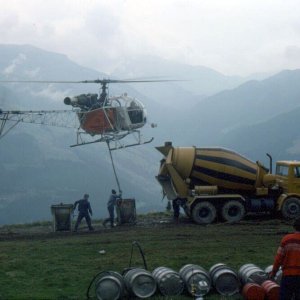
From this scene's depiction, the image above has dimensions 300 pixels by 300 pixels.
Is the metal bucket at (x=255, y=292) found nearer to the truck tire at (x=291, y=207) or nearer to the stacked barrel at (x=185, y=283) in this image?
the stacked barrel at (x=185, y=283)

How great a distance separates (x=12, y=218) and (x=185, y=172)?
11872 centimetres

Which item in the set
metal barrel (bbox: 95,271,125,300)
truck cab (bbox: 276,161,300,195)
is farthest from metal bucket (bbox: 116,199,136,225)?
metal barrel (bbox: 95,271,125,300)

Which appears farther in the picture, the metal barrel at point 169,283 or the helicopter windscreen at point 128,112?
the helicopter windscreen at point 128,112

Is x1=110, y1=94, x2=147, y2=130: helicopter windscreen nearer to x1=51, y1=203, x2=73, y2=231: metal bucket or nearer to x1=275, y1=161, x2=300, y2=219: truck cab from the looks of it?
x1=51, y1=203, x2=73, y2=231: metal bucket

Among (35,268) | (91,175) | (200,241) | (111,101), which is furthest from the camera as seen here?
(91,175)

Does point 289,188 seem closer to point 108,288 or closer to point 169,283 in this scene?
point 169,283

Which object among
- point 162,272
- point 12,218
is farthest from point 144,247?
point 12,218

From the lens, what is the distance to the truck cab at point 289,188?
79.5ft

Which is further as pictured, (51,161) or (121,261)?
(51,161)

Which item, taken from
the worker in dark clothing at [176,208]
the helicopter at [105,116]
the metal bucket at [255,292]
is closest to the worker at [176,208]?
the worker in dark clothing at [176,208]

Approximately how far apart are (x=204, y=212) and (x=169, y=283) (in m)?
12.4

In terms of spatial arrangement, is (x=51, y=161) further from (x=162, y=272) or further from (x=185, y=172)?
(x=162, y=272)

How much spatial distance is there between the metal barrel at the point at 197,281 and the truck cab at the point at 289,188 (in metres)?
12.9

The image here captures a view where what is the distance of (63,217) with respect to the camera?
77.2 ft
